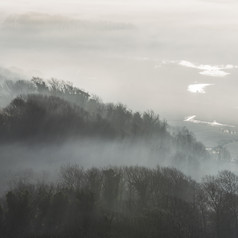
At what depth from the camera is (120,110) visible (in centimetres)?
19075

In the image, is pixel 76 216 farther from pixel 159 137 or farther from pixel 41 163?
pixel 159 137

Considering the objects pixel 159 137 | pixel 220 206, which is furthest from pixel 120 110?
pixel 220 206

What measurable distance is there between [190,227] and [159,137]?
10439cm

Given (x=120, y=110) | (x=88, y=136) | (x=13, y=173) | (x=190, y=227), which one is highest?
(x=120, y=110)

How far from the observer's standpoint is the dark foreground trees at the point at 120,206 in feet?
288

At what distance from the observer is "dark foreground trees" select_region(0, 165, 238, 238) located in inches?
3457

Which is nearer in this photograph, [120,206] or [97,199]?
[97,199]

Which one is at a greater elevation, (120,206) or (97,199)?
(97,199)

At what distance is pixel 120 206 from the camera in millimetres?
105188

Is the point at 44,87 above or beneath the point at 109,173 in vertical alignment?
above

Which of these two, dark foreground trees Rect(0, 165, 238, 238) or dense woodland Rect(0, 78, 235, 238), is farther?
dense woodland Rect(0, 78, 235, 238)

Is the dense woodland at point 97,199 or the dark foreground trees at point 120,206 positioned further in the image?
the dense woodland at point 97,199

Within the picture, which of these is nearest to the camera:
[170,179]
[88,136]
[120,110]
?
[170,179]

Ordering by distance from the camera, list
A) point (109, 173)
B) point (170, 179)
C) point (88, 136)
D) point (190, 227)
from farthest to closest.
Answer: point (88, 136)
point (170, 179)
point (109, 173)
point (190, 227)
